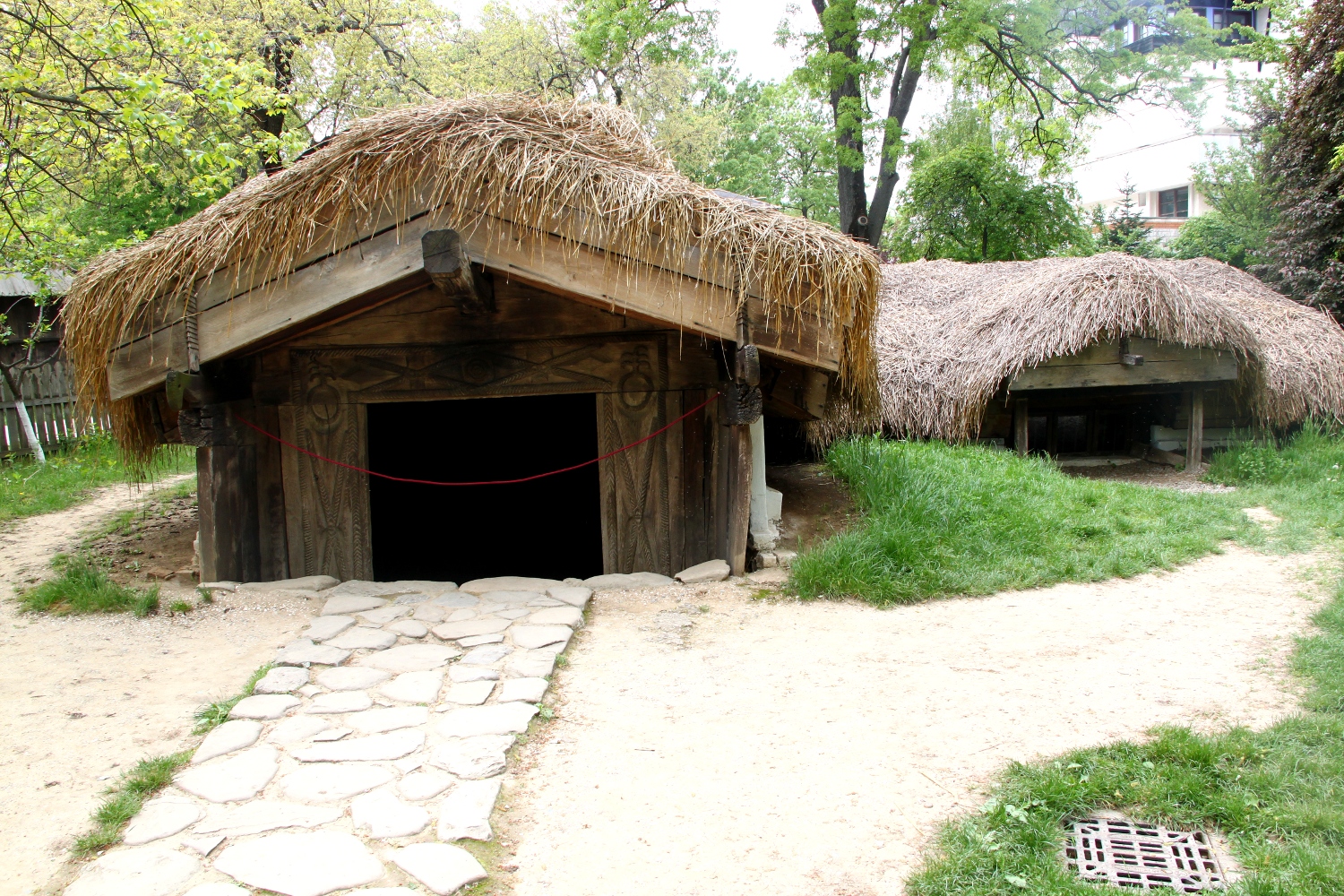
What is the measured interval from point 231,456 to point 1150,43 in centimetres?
3300

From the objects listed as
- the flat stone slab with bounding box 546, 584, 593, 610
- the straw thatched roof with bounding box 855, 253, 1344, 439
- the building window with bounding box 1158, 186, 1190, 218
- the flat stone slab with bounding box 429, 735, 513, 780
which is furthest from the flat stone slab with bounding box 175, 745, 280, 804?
the building window with bounding box 1158, 186, 1190, 218

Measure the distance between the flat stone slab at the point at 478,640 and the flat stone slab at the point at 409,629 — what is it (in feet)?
0.84

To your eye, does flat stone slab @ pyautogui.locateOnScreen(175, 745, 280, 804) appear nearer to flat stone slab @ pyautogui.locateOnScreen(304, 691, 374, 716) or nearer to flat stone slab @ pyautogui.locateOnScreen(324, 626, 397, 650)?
flat stone slab @ pyautogui.locateOnScreen(304, 691, 374, 716)

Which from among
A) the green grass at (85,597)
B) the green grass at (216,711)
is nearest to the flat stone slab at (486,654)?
the green grass at (216,711)

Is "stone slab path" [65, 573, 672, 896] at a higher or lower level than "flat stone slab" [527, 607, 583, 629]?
lower

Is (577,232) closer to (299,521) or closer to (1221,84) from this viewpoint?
(299,521)

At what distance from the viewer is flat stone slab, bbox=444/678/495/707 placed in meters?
3.78

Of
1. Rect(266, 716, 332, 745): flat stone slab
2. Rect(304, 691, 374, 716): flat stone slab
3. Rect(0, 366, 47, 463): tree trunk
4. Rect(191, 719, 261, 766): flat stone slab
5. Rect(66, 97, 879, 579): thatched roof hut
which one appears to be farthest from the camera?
Rect(0, 366, 47, 463): tree trunk

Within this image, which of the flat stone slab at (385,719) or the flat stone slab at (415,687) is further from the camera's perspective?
the flat stone slab at (415,687)

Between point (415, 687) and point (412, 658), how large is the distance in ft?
1.33

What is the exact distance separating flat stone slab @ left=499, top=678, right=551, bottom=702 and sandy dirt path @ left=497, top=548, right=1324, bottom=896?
0.11 m

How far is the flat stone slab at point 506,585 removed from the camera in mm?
5434

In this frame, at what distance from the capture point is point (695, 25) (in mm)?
17312

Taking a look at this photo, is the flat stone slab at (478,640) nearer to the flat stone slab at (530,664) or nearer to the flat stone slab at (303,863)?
the flat stone slab at (530,664)
